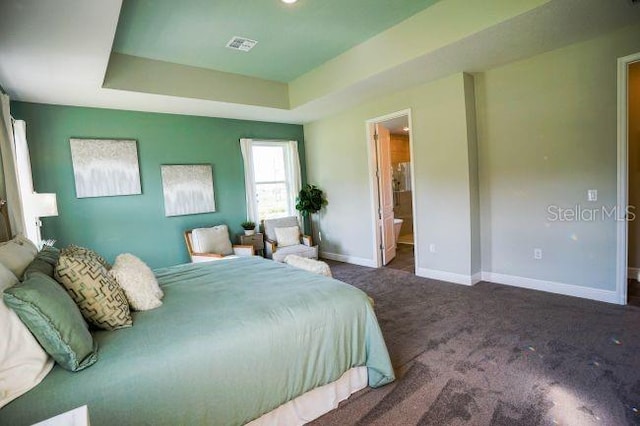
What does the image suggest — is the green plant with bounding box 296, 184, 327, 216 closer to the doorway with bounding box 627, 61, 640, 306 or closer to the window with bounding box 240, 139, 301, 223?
the window with bounding box 240, 139, 301, 223

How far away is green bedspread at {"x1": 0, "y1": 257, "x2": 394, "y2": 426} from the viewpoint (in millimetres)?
1275

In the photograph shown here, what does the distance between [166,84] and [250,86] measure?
1126mm

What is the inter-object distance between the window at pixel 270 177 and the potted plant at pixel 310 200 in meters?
0.19

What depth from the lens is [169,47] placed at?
354 centimetres

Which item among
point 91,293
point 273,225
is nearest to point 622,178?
point 91,293

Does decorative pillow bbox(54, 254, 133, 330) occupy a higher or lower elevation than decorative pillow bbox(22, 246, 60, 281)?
lower

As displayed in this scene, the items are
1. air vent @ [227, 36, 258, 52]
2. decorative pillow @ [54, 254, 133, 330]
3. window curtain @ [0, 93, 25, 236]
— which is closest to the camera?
decorative pillow @ [54, 254, 133, 330]

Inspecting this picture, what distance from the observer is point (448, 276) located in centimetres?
427

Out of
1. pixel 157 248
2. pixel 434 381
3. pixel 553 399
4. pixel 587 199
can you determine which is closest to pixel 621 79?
pixel 587 199

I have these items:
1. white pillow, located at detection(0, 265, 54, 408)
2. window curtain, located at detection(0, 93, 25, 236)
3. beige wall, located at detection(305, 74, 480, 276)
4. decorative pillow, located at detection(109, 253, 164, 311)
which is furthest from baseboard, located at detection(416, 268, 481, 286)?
window curtain, located at detection(0, 93, 25, 236)

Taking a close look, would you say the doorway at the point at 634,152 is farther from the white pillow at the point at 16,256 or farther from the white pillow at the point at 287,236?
the white pillow at the point at 16,256

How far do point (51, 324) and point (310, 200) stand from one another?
473 centimetres

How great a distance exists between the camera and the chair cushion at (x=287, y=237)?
5395 millimetres

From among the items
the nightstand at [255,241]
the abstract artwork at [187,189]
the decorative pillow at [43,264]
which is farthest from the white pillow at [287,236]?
the decorative pillow at [43,264]
